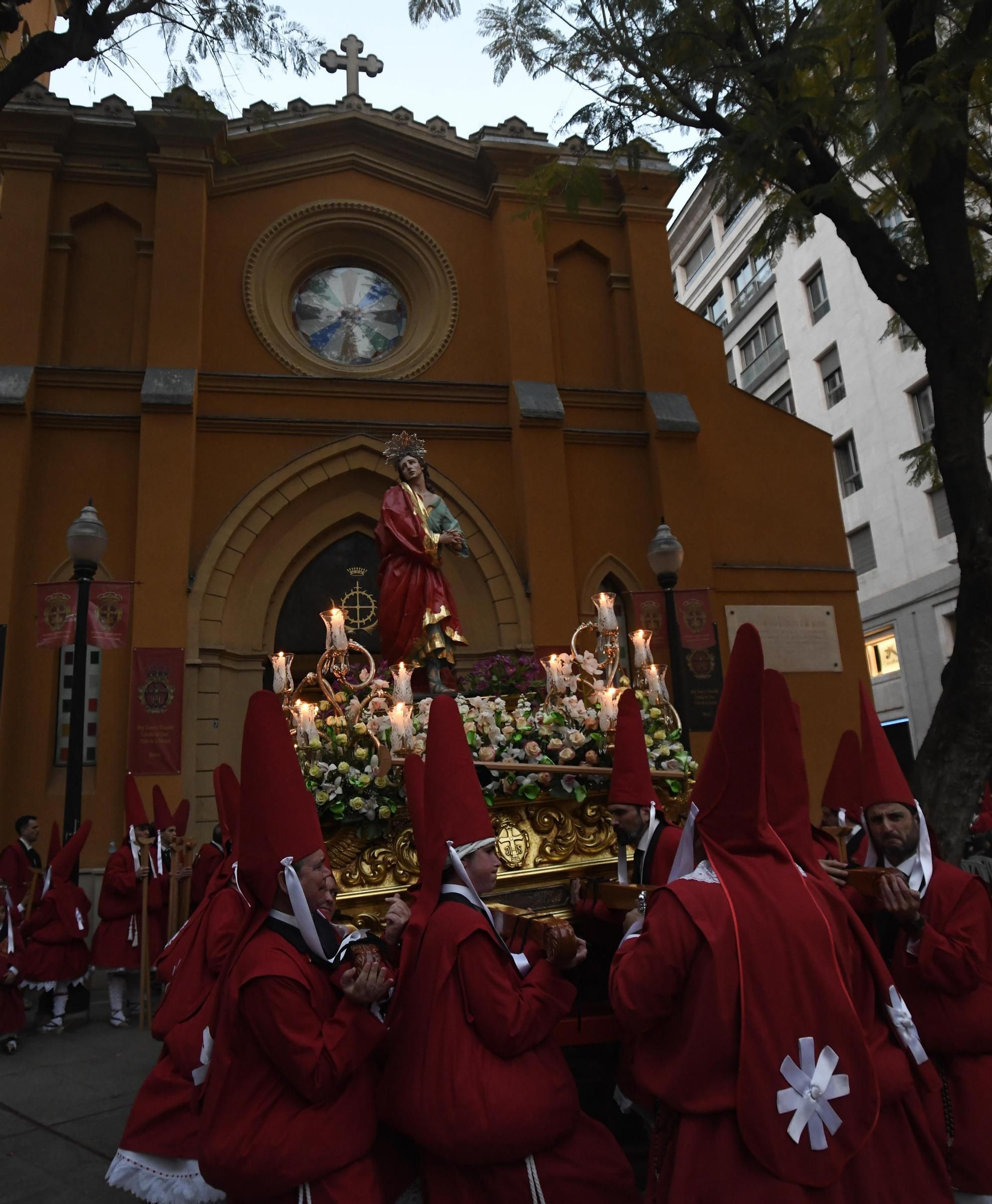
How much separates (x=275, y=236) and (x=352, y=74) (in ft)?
12.0

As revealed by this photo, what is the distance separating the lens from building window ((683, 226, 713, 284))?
34.7 m

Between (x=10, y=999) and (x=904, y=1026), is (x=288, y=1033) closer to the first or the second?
(x=904, y=1026)

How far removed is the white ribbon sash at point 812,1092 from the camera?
7.81 ft

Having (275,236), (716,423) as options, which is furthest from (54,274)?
(716,423)

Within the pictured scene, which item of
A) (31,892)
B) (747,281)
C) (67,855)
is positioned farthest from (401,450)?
(747,281)

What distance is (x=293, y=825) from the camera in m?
3.03

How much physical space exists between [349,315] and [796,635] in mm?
9335

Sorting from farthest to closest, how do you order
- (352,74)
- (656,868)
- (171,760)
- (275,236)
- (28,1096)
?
(352,74)
(275,236)
(171,760)
(28,1096)
(656,868)

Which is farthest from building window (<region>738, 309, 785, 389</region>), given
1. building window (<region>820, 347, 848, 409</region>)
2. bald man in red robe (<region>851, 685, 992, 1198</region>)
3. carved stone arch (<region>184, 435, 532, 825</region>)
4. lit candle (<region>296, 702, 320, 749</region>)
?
bald man in red robe (<region>851, 685, 992, 1198</region>)

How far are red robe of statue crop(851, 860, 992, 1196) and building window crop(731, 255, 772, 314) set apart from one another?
28.8m

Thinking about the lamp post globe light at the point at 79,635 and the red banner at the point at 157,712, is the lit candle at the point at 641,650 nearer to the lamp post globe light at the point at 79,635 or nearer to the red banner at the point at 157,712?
the lamp post globe light at the point at 79,635

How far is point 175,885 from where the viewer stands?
8.29 m

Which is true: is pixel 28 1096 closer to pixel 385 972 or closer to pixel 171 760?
pixel 385 972

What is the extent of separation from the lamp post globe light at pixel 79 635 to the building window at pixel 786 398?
928 inches
